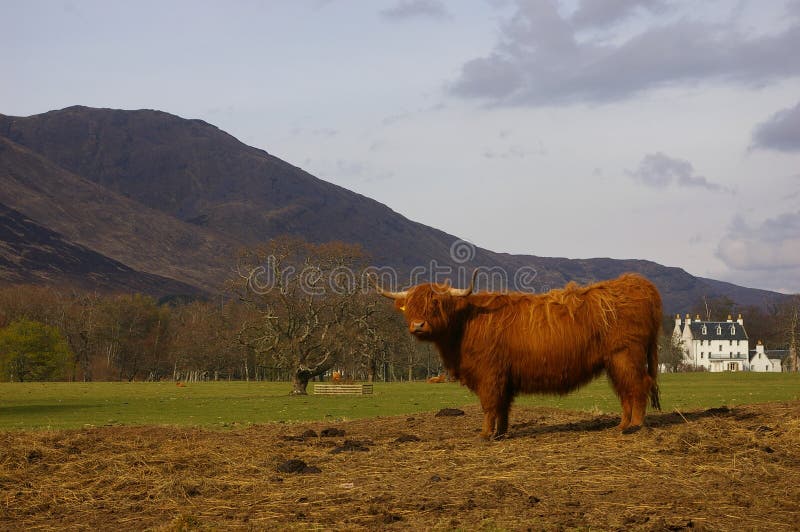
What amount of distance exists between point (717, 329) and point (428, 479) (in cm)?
13238

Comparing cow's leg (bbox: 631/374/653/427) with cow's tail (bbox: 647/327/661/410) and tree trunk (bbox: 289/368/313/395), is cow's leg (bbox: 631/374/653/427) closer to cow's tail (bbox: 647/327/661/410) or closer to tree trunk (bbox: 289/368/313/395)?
cow's tail (bbox: 647/327/661/410)

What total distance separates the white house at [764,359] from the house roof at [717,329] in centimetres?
539

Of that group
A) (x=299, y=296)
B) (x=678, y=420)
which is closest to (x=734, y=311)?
(x=299, y=296)

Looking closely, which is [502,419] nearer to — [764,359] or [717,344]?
[717,344]

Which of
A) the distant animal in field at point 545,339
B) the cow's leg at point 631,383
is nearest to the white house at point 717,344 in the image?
the distant animal in field at point 545,339

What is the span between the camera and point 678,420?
13445mm

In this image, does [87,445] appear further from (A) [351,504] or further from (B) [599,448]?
(B) [599,448]

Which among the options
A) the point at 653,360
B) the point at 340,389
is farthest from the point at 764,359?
the point at 653,360

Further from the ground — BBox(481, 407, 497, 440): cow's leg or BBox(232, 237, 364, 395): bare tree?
BBox(232, 237, 364, 395): bare tree

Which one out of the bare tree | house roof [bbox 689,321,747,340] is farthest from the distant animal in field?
house roof [bbox 689,321,747,340]

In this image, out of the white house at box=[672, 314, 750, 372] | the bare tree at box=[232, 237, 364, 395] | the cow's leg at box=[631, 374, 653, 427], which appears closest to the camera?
the cow's leg at box=[631, 374, 653, 427]

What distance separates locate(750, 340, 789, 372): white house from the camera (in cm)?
13350

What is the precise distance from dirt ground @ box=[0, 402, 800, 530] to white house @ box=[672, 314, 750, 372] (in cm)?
12461

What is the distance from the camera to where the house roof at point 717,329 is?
427ft
